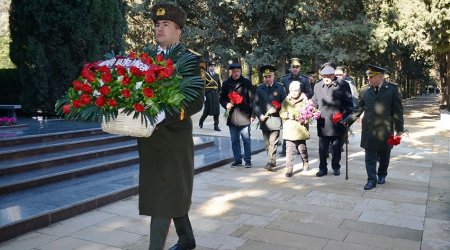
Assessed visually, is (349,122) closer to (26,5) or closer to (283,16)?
(26,5)

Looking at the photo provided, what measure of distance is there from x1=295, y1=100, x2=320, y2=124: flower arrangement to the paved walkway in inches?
40.8

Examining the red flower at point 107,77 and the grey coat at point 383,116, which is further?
the grey coat at point 383,116

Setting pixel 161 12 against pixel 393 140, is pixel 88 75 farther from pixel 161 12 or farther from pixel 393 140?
pixel 393 140

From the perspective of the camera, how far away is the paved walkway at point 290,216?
13.7ft

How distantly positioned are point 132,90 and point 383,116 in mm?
4783

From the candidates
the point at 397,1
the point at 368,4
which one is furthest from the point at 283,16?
the point at 397,1

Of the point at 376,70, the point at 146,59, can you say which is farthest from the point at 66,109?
the point at 376,70

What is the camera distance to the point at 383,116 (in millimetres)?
6398

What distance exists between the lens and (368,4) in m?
26.1

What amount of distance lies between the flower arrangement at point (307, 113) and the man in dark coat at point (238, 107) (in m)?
1.16

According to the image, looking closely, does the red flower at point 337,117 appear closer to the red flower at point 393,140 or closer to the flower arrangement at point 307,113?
the flower arrangement at point 307,113

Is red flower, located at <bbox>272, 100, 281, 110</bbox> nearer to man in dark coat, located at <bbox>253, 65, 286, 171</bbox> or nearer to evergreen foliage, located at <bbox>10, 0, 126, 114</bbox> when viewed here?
man in dark coat, located at <bbox>253, 65, 286, 171</bbox>

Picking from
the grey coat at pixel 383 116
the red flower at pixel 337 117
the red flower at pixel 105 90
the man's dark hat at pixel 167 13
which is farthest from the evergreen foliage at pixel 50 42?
the red flower at pixel 105 90

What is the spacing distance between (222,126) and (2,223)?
10711 millimetres
